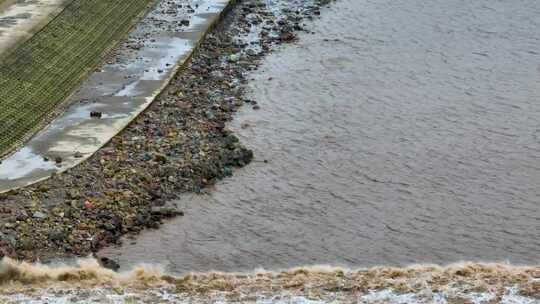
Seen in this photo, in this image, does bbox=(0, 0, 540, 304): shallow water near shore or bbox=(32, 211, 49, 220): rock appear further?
bbox=(32, 211, 49, 220): rock

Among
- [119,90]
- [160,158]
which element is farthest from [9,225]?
[119,90]

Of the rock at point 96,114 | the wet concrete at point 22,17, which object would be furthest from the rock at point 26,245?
the wet concrete at point 22,17

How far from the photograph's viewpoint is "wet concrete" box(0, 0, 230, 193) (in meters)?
15.1

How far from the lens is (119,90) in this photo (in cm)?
1794

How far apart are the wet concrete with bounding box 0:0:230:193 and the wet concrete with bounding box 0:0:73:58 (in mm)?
1691

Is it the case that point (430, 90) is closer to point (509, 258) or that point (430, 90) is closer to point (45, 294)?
point (509, 258)

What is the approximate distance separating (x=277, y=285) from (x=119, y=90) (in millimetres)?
6652

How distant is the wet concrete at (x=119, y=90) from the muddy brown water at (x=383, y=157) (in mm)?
1750

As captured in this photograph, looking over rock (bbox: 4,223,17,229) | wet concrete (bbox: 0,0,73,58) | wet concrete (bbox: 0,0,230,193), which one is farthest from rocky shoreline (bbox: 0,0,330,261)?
wet concrete (bbox: 0,0,73,58)

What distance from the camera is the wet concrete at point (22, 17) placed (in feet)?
63.6

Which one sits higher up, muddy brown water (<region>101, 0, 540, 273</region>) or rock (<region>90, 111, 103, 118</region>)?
rock (<region>90, 111, 103, 118</region>)

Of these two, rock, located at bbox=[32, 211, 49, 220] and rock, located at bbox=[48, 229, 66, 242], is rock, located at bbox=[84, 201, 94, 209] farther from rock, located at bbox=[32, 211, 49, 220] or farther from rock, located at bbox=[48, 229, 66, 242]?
rock, located at bbox=[48, 229, 66, 242]

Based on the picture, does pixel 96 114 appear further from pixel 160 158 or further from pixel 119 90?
pixel 160 158

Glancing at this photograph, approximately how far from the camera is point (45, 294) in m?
12.3
